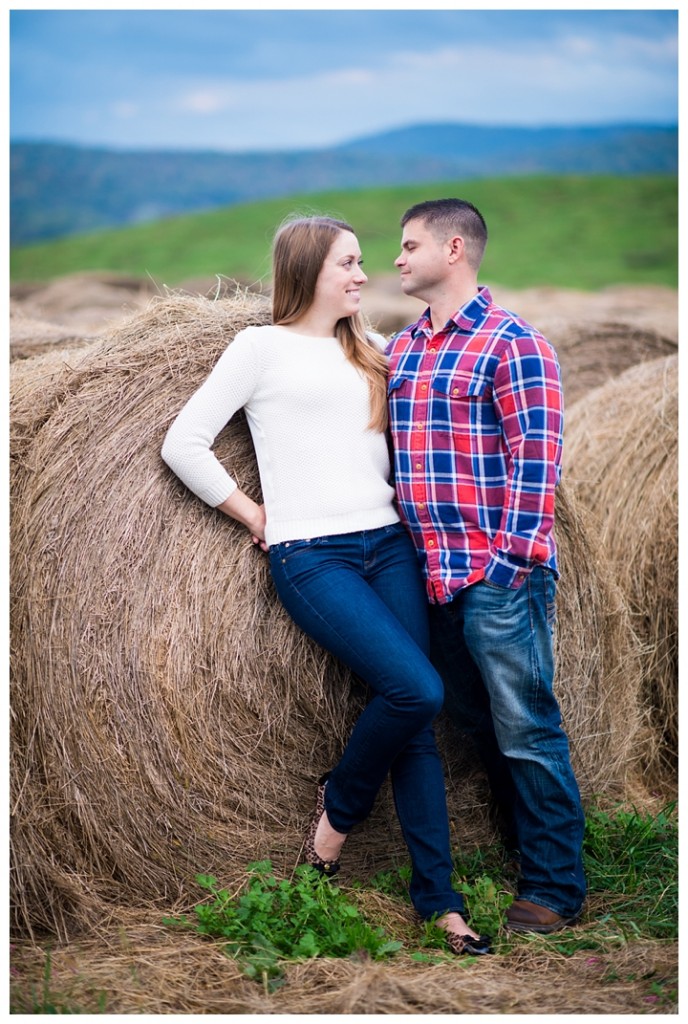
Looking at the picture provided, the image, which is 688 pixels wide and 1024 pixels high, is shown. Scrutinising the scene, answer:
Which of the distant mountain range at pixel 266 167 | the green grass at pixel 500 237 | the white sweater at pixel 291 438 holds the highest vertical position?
the distant mountain range at pixel 266 167

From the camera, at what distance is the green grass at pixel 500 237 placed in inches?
891

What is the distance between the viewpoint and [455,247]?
3570 mm

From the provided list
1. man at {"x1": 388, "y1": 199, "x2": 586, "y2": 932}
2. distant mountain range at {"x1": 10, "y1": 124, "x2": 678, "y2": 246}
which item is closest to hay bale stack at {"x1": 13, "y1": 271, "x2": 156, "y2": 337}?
man at {"x1": 388, "y1": 199, "x2": 586, "y2": 932}

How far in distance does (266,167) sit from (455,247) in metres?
66.2

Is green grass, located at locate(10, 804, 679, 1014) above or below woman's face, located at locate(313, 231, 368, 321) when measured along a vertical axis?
below

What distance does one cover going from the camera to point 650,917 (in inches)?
137

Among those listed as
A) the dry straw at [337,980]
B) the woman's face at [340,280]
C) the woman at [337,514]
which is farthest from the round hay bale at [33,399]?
the dry straw at [337,980]

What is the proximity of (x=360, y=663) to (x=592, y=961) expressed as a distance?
1226 millimetres

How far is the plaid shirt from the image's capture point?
10.8 ft

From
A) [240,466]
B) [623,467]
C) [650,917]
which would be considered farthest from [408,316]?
[650,917]

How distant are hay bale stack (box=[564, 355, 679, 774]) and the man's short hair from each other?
146cm

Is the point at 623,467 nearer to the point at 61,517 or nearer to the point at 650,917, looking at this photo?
the point at 650,917

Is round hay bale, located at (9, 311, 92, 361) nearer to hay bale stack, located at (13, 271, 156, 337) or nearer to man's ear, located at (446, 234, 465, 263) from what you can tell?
man's ear, located at (446, 234, 465, 263)

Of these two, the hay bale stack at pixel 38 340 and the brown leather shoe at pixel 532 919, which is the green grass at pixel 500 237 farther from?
the brown leather shoe at pixel 532 919
